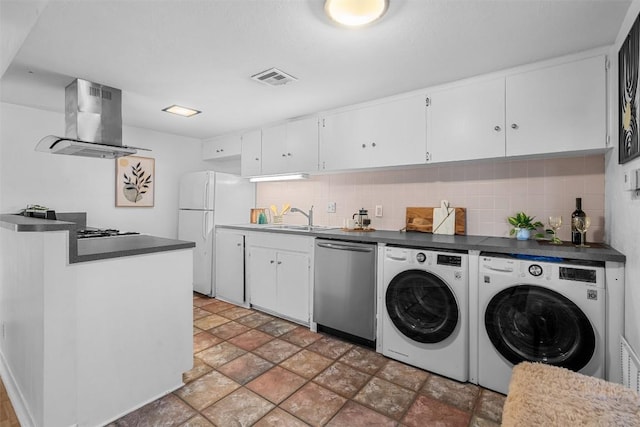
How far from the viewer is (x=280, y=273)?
3.31 metres

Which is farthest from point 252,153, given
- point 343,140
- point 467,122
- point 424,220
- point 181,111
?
point 467,122

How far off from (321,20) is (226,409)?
7.59 ft

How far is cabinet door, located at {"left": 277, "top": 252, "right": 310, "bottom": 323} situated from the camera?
122 inches

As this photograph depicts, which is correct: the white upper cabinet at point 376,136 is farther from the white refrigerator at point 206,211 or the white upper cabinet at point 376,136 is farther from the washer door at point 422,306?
the white refrigerator at point 206,211

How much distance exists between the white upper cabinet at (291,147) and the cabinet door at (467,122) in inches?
50.2

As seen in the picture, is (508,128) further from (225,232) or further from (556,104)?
(225,232)

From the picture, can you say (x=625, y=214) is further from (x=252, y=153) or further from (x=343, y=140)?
(x=252, y=153)

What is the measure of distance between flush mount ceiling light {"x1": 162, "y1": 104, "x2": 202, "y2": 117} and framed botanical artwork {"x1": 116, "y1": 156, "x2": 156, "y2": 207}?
3.54ft

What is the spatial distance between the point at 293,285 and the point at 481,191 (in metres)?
1.99

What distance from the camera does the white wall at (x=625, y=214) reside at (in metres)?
1.53

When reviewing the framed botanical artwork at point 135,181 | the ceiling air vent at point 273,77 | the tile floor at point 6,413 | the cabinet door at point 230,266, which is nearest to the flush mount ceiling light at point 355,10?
the ceiling air vent at point 273,77

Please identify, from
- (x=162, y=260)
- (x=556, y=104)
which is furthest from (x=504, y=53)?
(x=162, y=260)

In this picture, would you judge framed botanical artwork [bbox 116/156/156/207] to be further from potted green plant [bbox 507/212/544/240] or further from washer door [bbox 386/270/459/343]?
potted green plant [bbox 507/212/544/240]

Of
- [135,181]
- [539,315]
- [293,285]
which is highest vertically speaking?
[135,181]
